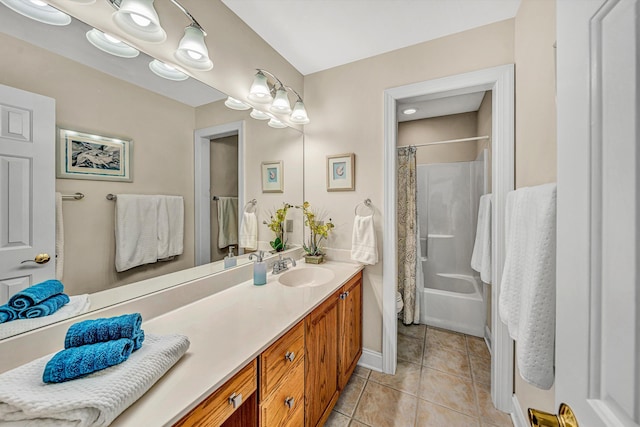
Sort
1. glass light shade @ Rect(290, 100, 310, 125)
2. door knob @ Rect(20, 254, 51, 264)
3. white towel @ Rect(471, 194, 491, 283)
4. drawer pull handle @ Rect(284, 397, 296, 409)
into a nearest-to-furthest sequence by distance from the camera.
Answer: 1. door knob @ Rect(20, 254, 51, 264)
2. drawer pull handle @ Rect(284, 397, 296, 409)
3. white towel @ Rect(471, 194, 491, 283)
4. glass light shade @ Rect(290, 100, 310, 125)

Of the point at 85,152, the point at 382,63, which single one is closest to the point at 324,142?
the point at 382,63

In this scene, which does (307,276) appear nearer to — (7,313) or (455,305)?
(7,313)

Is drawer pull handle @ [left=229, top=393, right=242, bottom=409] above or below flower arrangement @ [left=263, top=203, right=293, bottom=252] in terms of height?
below

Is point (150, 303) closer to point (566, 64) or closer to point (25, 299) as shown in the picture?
point (25, 299)

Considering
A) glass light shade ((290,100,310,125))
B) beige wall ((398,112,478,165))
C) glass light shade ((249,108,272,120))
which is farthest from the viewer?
beige wall ((398,112,478,165))

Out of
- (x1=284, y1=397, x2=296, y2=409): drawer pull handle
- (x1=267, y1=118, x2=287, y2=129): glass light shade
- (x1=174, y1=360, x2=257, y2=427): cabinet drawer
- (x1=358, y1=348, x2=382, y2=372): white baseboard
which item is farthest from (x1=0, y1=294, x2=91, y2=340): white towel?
(x1=358, y1=348, x2=382, y2=372): white baseboard

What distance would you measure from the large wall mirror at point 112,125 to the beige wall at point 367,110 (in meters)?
0.83

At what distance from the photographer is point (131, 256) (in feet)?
3.37

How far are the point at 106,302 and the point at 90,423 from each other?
1.81ft

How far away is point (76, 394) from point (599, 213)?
1.04 m

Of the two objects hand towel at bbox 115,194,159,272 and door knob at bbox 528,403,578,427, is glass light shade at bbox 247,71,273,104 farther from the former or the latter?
door knob at bbox 528,403,578,427

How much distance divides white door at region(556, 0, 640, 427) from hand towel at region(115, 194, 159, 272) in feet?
4.47

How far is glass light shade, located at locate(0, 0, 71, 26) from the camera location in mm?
745

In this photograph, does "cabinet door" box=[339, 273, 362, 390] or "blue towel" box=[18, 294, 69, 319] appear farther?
"cabinet door" box=[339, 273, 362, 390]
